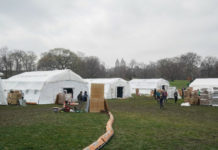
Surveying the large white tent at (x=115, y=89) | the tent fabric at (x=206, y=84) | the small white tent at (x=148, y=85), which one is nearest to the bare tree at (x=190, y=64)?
the small white tent at (x=148, y=85)

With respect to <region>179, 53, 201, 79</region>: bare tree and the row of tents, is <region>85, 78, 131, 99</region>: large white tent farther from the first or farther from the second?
<region>179, 53, 201, 79</region>: bare tree

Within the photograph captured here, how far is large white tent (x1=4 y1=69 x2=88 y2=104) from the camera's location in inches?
853

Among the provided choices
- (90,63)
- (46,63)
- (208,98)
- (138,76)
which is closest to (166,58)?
(138,76)

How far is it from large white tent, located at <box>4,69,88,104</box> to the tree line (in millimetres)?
28475

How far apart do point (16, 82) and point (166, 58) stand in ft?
199

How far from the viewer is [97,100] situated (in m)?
14.5

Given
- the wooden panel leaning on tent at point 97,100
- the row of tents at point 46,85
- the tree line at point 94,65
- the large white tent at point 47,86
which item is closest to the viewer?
the wooden panel leaning on tent at point 97,100

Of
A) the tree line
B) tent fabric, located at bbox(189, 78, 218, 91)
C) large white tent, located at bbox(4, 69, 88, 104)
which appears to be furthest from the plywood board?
the tree line

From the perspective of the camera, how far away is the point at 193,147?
20.1 ft

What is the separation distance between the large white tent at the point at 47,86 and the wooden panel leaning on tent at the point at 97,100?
8.97 meters

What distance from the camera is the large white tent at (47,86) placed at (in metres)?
21.7

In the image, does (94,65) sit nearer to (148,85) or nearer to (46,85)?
(148,85)

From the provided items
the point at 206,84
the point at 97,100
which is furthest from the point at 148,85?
the point at 97,100

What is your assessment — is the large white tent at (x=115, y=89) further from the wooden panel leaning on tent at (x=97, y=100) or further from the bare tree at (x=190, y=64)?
the bare tree at (x=190, y=64)
